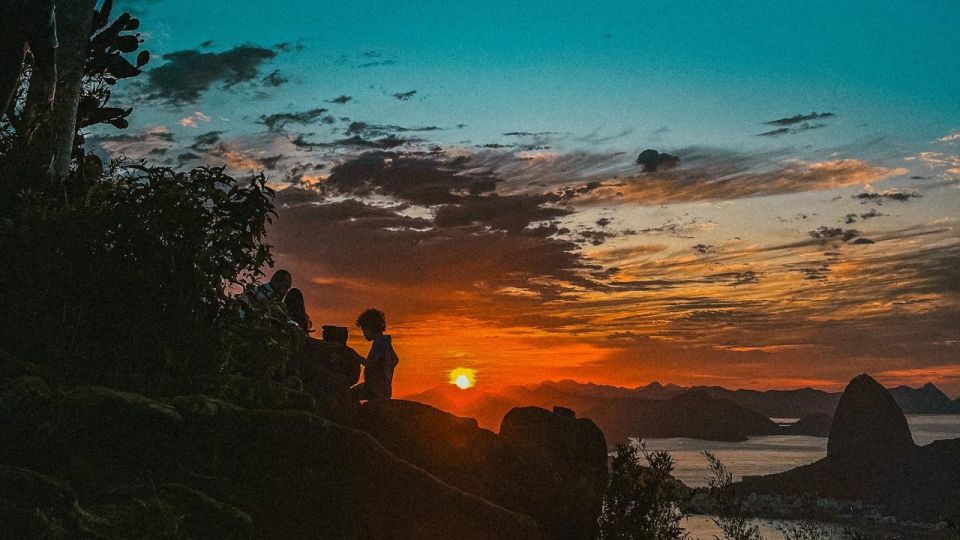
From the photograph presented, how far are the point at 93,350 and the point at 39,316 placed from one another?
0.67m

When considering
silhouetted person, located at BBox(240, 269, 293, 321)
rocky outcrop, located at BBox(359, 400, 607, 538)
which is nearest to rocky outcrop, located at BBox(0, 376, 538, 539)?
rocky outcrop, located at BBox(359, 400, 607, 538)

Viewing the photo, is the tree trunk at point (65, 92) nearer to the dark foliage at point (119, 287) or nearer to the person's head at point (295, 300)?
the dark foliage at point (119, 287)

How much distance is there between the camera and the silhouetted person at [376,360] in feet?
43.0

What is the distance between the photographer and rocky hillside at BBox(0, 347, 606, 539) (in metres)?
6.62

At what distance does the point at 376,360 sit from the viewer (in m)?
13.1

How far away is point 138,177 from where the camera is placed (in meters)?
9.47

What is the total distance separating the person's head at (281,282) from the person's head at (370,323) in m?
1.72

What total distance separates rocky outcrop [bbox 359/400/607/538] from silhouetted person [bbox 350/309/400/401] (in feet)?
5.28

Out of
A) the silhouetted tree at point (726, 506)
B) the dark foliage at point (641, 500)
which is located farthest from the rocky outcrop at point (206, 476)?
the silhouetted tree at point (726, 506)

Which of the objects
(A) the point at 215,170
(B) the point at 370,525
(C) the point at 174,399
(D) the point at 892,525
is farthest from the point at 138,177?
(D) the point at 892,525

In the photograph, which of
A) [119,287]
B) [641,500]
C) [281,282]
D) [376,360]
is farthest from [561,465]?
[119,287]

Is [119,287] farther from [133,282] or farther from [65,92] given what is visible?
[65,92]

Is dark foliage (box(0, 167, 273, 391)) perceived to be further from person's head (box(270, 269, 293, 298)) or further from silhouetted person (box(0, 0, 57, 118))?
silhouetted person (box(0, 0, 57, 118))

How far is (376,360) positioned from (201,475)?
17.9 ft
